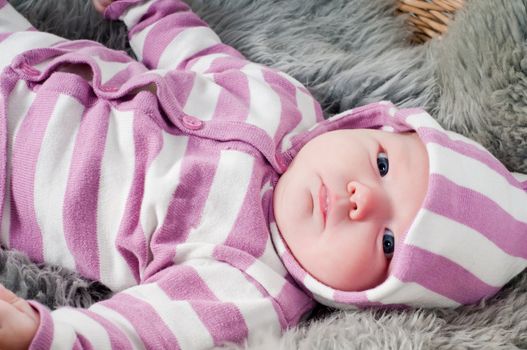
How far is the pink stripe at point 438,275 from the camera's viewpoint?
93cm

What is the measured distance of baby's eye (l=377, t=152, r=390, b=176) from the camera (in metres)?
1.03

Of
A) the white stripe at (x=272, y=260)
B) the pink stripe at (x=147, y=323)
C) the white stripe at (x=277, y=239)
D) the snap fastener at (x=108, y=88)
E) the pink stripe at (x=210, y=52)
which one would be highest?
the snap fastener at (x=108, y=88)

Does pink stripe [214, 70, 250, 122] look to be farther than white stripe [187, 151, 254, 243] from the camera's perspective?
Yes

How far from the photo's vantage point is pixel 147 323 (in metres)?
0.87

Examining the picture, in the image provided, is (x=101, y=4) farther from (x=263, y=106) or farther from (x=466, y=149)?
(x=466, y=149)

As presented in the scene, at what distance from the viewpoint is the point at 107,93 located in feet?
3.56

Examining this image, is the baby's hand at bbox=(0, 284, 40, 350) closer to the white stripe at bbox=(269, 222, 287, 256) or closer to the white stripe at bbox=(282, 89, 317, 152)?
the white stripe at bbox=(269, 222, 287, 256)

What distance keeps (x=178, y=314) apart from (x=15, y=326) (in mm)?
228

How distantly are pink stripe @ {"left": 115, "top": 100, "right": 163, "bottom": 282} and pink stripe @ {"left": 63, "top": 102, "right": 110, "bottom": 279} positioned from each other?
0.14 ft

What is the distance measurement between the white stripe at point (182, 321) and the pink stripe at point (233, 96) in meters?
0.33

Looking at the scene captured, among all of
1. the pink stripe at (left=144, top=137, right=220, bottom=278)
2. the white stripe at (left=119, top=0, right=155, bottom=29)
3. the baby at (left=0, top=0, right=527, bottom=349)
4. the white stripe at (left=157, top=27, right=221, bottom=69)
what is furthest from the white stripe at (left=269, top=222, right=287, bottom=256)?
the white stripe at (left=119, top=0, right=155, bottom=29)

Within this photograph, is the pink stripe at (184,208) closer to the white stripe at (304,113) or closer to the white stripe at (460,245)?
the white stripe at (304,113)

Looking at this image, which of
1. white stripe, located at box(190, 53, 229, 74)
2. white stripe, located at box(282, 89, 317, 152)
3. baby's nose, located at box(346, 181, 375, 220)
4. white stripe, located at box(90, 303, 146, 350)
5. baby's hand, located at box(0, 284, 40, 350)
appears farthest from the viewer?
white stripe, located at box(190, 53, 229, 74)

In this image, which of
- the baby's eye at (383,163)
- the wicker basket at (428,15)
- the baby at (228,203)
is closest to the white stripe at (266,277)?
the baby at (228,203)
